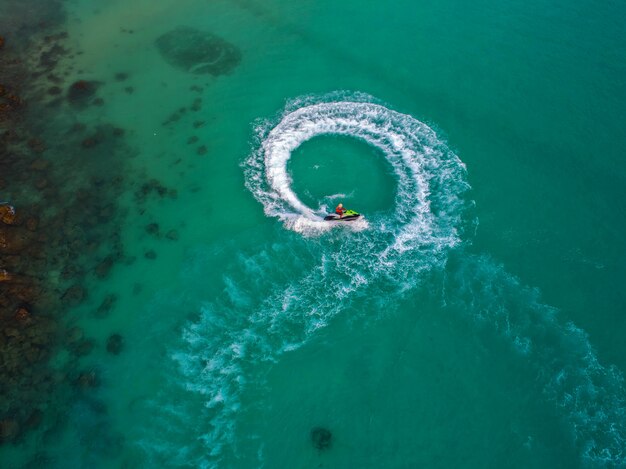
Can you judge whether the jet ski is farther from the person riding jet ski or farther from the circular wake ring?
the circular wake ring

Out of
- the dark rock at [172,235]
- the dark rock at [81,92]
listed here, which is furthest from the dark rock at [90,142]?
the dark rock at [172,235]

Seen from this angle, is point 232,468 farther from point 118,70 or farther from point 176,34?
point 176,34

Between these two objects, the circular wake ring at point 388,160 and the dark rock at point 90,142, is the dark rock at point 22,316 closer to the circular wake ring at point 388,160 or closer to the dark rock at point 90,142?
the dark rock at point 90,142

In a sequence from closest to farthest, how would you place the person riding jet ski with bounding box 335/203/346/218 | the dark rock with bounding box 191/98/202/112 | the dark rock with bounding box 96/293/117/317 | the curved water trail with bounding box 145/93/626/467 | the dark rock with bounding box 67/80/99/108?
1. the curved water trail with bounding box 145/93/626/467
2. the dark rock with bounding box 96/293/117/317
3. the person riding jet ski with bounding box 335/203/346/218
4. the dark rock with bounding box 191/98/202/112
5. the dark rock with bounding box 67/80/99/108

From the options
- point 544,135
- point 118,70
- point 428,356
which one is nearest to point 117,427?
point 428,356

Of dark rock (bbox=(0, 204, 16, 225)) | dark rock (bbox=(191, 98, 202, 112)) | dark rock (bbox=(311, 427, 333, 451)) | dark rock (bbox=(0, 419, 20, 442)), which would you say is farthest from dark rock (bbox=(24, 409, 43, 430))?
dark rock (bbox=(191, 98, 202, 112))

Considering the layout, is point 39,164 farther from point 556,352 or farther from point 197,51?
point 556,352

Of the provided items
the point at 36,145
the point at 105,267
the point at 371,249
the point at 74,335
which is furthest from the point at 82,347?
the point at 36,145
